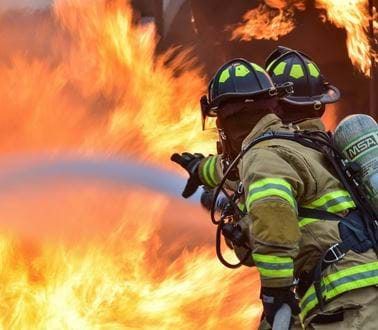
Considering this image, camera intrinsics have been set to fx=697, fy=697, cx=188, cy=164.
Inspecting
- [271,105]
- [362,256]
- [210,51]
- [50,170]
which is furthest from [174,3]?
[362,256]

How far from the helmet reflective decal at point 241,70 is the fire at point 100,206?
1.78 metres

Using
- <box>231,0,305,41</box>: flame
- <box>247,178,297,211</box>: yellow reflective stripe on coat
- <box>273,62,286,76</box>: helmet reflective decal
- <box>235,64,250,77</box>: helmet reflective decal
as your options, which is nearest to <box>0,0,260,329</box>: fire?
<box>273,62,286,76</box>: helmet reflective decal

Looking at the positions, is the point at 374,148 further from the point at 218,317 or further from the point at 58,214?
the point at 58,214

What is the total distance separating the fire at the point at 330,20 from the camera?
24.3 ft

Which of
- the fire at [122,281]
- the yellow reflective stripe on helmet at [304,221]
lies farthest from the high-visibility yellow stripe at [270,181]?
the fire at [122,281]

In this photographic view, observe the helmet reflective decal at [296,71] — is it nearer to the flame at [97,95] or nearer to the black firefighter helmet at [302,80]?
the black firefighter helmet at [302,80]

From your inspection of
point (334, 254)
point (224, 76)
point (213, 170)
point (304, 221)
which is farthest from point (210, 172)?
point (334, 254)

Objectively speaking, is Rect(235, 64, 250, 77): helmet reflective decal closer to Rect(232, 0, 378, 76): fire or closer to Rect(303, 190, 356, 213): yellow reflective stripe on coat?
Rect(303, 190, 356, 213): yellow reflective stripe on coat

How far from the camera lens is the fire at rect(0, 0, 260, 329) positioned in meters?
4.56

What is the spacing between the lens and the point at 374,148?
304 cm

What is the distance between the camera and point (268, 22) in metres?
7.81

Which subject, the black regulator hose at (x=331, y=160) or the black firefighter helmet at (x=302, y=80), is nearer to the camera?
the black regulator hose at (x=331, y=160)

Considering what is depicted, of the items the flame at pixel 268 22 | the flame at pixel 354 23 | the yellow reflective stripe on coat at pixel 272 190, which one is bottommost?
the yellow reflective stripe on coat at pixel 272 190

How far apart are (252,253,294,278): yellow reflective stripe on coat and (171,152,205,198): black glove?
4.90 ft
